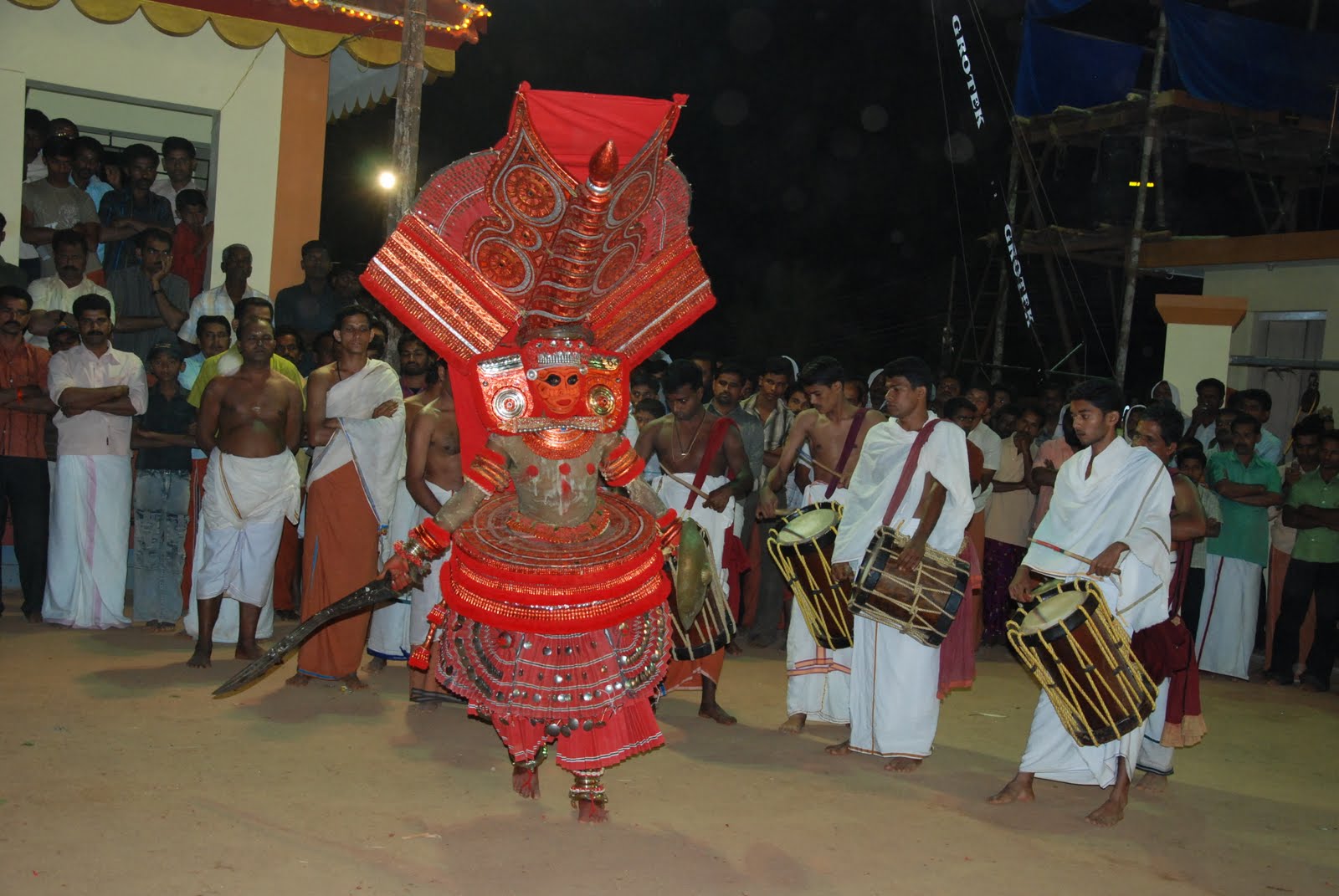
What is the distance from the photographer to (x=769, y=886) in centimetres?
437

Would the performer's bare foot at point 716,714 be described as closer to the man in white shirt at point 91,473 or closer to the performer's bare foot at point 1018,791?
the performer's bare foot at point 1018,791

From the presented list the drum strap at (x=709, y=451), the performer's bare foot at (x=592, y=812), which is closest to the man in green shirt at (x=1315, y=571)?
the drum strap at (x=709, y=451)

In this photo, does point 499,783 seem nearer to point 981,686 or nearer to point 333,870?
point 333,870

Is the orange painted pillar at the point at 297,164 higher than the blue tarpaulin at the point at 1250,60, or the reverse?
the blue tarpaulin at the point at 1250,60

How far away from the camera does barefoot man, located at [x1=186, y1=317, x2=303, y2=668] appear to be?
23.7 feet

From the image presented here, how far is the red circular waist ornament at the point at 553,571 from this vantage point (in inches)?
189

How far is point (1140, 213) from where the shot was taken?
1413 cm

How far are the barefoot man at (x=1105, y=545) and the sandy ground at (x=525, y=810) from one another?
19 centimetres

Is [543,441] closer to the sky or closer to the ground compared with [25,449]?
closer to the sky

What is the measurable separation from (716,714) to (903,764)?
1.12 m

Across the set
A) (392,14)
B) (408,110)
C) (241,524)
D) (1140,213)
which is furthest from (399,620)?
(1140,213)

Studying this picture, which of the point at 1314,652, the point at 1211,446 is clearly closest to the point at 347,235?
the point at 1211,446

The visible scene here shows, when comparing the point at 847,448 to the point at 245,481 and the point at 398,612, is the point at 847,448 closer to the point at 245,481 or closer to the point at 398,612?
the point at 398,612

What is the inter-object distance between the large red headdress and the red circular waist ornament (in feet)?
1.39
